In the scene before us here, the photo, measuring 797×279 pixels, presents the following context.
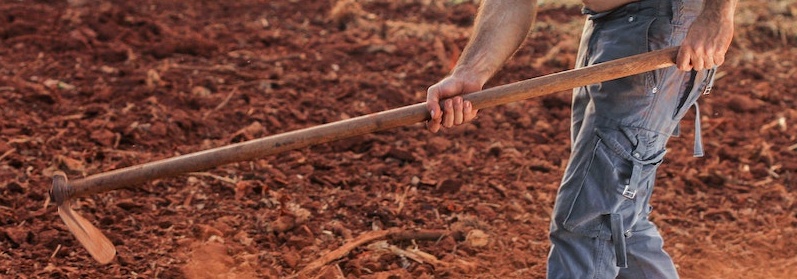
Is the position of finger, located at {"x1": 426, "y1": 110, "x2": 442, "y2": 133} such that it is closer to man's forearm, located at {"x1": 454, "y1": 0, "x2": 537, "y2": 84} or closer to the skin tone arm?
the skin tone arm

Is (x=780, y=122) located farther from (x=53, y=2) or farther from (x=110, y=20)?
(x=53, y=2)

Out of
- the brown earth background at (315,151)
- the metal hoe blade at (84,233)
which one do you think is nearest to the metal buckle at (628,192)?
the brown earth background at (315,151)

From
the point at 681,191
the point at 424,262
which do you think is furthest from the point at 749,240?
the point at 424,262

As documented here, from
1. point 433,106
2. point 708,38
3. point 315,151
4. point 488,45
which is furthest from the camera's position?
point 315,151

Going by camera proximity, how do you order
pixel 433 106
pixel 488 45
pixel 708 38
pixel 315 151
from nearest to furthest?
pixel 708 38 → pixel 433 106 → pixel 488 45 → pixel 315 151

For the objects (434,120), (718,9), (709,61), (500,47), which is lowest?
(434,120)

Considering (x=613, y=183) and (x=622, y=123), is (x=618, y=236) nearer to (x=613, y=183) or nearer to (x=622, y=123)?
(x=613, y=183)

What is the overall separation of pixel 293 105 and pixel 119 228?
1.67m

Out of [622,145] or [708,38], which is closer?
[708,38]

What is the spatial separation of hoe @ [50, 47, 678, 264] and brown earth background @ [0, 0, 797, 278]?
30.5 inches

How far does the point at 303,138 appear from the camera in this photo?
3043 millimetres

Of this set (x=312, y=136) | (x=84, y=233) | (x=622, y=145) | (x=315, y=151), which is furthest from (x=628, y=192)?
(x=315, y=151)

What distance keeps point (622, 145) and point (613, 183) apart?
0.39 feet

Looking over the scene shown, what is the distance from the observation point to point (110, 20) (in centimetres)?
665
